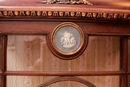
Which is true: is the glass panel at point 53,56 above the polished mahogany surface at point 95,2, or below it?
below

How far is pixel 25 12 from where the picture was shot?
0.53m

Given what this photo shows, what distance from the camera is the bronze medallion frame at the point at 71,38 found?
0.57m

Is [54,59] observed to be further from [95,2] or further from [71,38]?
[95,2]

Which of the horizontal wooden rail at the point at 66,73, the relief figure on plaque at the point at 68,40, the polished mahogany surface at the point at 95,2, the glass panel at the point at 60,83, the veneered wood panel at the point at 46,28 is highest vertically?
the polished mahogany surface at the point at 95,2

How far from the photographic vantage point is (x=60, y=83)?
0.61 meters

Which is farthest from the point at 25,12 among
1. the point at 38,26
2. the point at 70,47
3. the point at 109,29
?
the point at 109,29

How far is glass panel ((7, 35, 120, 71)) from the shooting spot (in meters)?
0.60

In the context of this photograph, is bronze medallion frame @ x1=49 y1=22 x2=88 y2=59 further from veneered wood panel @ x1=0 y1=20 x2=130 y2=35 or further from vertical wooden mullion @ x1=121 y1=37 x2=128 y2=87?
vertical wooden mullion @ x1=121 y1=37 x2=128 y2=87

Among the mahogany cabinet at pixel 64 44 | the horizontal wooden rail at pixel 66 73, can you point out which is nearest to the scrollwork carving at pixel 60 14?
the mahogany cabinet at pixel 64 44

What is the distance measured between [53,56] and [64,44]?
70 mm

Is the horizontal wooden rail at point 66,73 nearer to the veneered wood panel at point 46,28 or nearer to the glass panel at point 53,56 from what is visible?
the glass panel at point 53,56

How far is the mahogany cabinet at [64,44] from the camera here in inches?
21.7

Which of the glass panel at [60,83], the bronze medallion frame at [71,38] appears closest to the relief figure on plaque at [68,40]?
the bronze medallion frame at [71,38]

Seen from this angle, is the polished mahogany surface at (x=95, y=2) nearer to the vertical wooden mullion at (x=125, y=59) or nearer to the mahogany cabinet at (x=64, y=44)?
the mahogany cabinet at (x=64, y=44)
